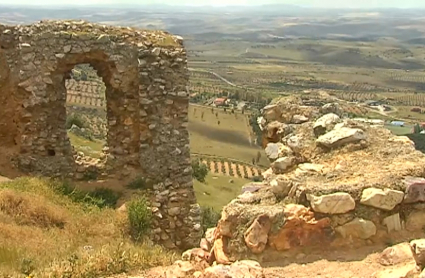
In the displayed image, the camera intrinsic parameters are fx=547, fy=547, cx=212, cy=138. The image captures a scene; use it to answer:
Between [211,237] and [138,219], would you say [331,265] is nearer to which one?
[211,237]

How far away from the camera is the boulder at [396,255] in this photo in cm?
565

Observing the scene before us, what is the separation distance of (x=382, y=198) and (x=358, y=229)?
17.5 inches

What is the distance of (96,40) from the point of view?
1191cm

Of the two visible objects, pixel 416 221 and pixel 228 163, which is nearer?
pixel 416 221

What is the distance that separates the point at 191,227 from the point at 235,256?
18.1 ft

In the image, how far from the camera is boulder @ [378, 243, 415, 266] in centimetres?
565

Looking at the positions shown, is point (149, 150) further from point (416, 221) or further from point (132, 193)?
point (416, 221)

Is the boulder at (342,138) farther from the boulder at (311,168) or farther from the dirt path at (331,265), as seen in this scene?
the dirt path at (331,265)

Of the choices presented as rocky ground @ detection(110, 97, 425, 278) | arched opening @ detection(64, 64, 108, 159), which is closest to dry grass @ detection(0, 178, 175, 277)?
rocky ground @ detection(110, 97, 425, 278)

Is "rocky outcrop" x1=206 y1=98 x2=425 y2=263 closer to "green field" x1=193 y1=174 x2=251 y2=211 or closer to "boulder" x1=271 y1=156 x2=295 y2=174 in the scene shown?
"boulder" x1=271 y1=156 x2=295 y2=174

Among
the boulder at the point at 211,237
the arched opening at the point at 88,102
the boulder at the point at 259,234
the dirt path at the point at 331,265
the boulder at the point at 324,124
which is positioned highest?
the boulder at the point at 324,124

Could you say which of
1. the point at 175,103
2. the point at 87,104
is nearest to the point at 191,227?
the point at 175,103

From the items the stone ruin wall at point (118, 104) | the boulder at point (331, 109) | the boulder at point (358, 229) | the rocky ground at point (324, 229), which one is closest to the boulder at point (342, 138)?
the rocky ground at point (324, 229)

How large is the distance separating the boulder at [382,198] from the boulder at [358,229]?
0.22 m
